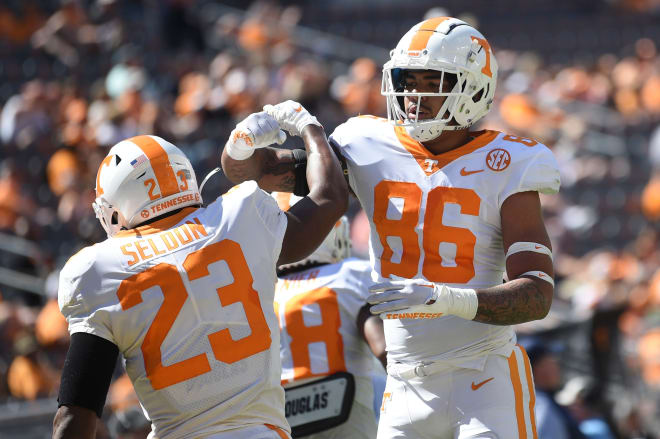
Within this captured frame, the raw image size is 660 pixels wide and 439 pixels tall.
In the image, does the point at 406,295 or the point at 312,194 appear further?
the point at 312,194

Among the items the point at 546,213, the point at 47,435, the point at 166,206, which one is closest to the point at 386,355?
the point at 166,206

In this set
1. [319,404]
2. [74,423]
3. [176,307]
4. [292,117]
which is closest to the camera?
[74,423]

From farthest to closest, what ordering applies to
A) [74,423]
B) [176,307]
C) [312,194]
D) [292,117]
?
[292,117], [312,194], [176,307], [74,423]

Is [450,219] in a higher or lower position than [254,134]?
lower

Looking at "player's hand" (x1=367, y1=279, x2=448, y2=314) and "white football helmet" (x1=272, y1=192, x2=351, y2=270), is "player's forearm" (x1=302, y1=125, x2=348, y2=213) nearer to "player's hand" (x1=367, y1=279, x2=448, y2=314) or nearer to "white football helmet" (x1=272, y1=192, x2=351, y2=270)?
"player's hand" (x1=367, y1=279, x2=448, y2=314)

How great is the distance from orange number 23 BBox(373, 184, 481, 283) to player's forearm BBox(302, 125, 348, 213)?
0.21 m

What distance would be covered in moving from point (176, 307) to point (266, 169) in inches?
40.9

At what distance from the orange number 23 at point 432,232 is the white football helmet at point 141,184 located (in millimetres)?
745

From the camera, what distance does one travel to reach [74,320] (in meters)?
3.14

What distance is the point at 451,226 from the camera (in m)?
3.63

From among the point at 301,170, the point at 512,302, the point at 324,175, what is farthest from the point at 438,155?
the point at 512,302

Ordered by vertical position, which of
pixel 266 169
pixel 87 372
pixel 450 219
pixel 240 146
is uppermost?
pixel 240 146

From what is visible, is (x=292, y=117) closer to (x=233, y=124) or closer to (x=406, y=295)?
(x=406, y=295)

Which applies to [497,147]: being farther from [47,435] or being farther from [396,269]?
[47,435]
